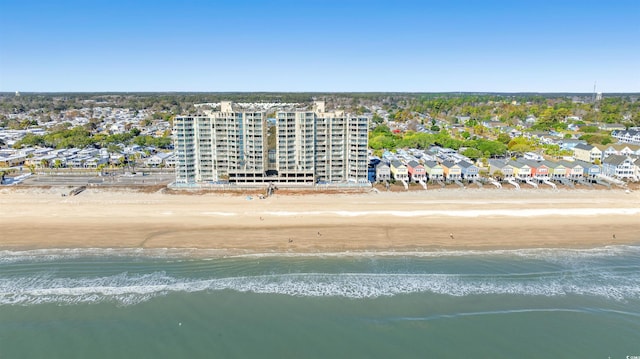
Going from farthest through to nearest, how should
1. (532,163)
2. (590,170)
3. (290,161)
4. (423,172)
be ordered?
1. (532,163)
2. (590,170)
3. (423,172)
4. (290,161)

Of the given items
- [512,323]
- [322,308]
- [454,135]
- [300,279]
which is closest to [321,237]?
[300,279]

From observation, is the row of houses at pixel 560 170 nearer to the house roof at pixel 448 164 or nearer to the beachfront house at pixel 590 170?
the beachfront house at pixel 590 170

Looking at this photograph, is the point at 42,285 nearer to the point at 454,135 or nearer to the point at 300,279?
the point at 300,279

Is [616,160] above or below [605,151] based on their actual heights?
below

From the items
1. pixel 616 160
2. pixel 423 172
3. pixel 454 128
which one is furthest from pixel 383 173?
pixel 454 128

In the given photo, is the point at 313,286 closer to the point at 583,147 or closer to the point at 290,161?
the point at 290,161
